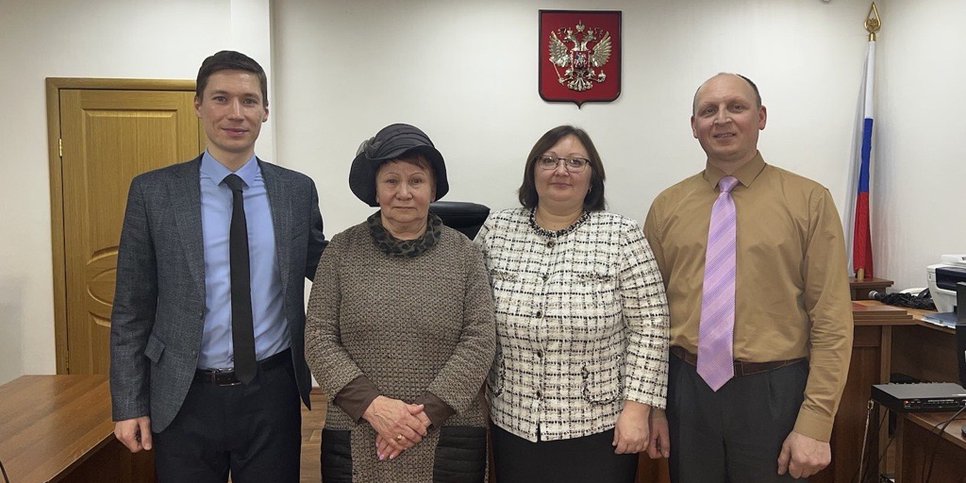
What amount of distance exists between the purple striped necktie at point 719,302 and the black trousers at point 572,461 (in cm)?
31

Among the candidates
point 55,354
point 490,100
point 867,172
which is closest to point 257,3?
point 490,100

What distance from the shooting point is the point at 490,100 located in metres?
4.45

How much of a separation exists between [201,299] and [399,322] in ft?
1.65

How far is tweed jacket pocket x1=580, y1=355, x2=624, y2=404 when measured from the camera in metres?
1.58

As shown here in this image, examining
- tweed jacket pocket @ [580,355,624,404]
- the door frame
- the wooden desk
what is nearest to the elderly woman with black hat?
tweed jacket pocket @ [580,355,624,404]

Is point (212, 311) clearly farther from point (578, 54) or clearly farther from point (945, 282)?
point (578, 54)

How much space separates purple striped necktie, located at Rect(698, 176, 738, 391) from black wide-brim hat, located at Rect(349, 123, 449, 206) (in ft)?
2.45

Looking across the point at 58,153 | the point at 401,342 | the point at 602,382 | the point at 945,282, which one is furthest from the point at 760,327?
the point at 58,153

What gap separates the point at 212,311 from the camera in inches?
61.2

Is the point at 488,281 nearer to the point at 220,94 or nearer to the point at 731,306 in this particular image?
the point at 731,306

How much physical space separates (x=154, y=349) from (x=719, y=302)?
145 cm

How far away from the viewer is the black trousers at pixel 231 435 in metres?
1.53

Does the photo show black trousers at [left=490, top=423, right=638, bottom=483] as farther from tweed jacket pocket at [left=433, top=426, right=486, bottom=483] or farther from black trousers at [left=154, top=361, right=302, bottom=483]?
black trousers at [left=154, top=361, right=302, bottom=483]

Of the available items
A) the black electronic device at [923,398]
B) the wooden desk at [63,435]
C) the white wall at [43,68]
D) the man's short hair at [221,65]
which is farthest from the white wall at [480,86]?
the man's short hair at [221,65]
